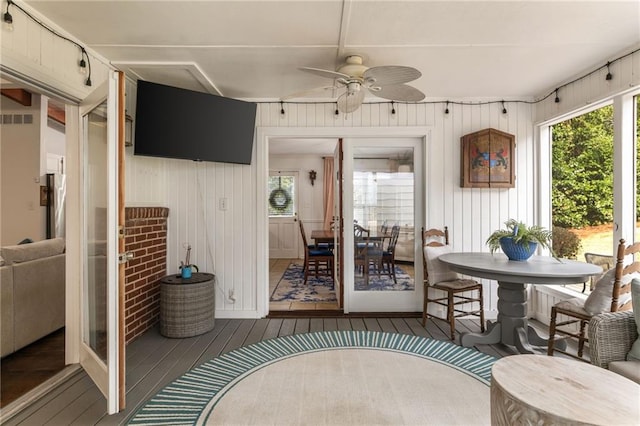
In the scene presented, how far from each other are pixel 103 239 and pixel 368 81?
202 cm

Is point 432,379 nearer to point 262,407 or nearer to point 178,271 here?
point 262,407

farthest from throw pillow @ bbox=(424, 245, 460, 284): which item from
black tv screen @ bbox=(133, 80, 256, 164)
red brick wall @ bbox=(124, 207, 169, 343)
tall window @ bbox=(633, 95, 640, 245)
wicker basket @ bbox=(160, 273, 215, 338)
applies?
red brick wall @ bbox=(124, 207, 169, 343)

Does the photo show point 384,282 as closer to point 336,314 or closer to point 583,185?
point 336,314

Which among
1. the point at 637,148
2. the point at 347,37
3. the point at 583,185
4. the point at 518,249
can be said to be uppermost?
the point at 347,37

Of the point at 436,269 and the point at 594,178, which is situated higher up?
the point at 594,178

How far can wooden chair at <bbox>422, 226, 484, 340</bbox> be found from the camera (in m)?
3.07

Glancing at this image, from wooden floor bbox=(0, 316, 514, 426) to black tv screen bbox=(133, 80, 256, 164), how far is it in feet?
A: 5.39

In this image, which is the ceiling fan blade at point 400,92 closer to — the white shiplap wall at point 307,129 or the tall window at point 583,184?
the white shiplap wall at point 307,129

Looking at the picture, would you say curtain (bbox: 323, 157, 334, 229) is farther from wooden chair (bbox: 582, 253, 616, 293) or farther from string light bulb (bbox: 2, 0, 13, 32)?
string light bulb (bbox: 2, 0, 13, 32)

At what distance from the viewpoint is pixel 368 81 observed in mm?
2320

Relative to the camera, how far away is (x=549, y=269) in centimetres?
241

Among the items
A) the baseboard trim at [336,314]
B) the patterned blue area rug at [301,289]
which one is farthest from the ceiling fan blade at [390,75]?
the patterned blue area rug at [301,289]

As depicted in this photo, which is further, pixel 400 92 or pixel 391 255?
pixel 391 255

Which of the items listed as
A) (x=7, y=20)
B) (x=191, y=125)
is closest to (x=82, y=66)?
(x=7, y=20)
